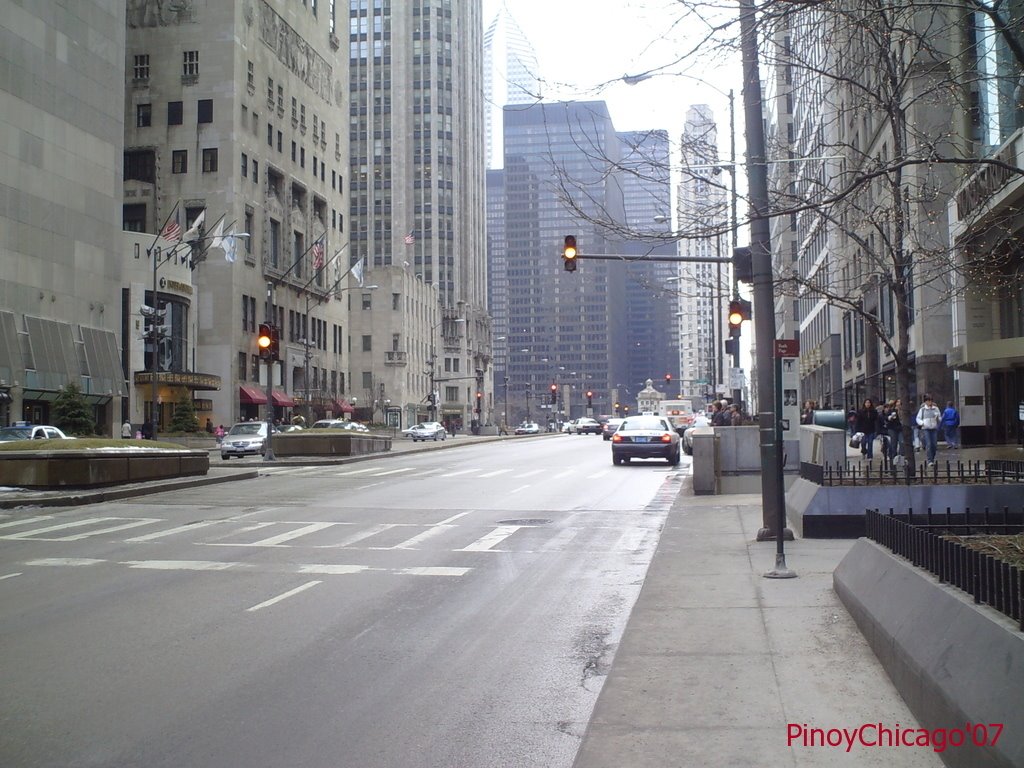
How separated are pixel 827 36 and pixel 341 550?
889 centimetres

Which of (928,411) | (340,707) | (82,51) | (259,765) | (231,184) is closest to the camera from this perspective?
(259,765)

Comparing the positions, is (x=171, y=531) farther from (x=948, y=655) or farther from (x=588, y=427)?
(x=588, y=427)

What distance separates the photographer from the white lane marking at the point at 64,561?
1255cm

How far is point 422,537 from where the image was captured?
49.2 ft

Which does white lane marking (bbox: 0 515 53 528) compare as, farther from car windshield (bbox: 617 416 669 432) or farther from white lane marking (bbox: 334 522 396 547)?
car windshield (bbox: 617 416 669 432)

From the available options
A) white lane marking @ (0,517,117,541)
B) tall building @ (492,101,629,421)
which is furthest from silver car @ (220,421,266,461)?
white lane marking @ (0,517,117,541)

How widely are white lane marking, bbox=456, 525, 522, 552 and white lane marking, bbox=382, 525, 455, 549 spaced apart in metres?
0.81

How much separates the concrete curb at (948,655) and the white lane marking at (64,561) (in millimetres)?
9659

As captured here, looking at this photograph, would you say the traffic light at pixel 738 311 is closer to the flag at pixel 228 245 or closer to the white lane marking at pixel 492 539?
the white lane marking at pixel 492 539

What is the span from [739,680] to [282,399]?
7702 centimetres

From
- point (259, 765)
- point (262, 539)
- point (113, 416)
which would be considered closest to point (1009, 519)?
point (259, 765)

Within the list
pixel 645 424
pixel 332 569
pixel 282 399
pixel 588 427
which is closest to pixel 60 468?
pixel 332 569

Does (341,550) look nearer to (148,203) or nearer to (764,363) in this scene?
(764,363)

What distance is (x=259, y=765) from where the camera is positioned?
5.33m
